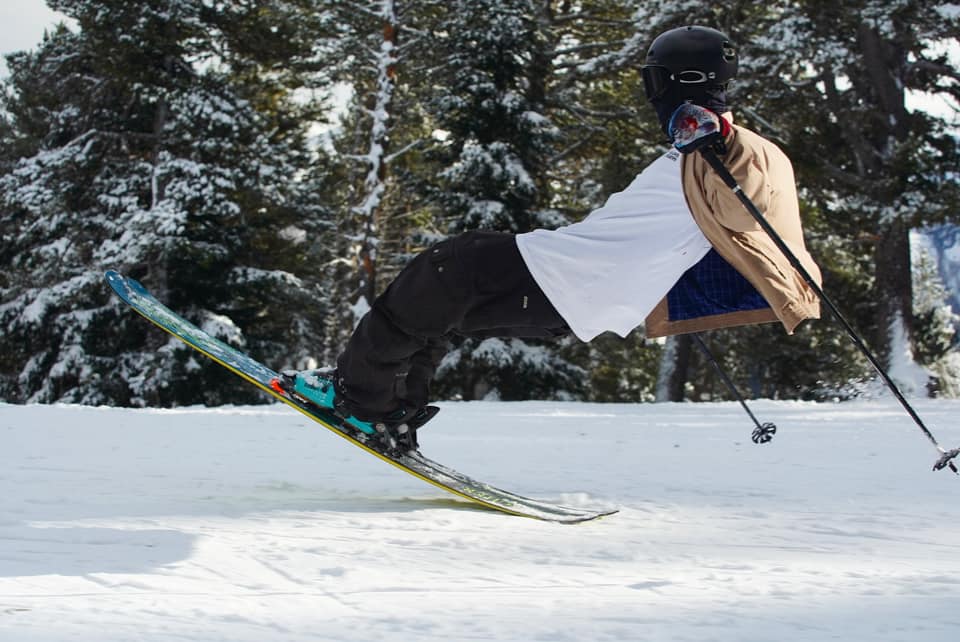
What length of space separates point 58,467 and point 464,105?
14407mm

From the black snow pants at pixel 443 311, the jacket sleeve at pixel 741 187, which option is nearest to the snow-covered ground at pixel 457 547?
the black snow pants at pixel 443 311

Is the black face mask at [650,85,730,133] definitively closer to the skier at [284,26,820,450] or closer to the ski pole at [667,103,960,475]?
the skier at [284,26,820,450]

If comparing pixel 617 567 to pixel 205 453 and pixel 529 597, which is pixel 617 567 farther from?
pixel 205 453

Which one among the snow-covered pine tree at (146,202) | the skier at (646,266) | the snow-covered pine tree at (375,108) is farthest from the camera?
the snow-covered pine tree at (375,108)

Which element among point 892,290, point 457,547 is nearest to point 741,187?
point 457,547

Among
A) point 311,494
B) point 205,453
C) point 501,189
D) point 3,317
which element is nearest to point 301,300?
point 501,189

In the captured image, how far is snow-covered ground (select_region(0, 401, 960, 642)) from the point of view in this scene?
1674 millimetres

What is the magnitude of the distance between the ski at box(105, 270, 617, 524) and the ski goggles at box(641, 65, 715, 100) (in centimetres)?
134

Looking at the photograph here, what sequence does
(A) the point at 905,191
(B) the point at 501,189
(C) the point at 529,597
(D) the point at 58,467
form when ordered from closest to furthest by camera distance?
(C) the point at 529,597
(D) the point at 58,467
(A) the point at 905,191
(B) the point at 501,189

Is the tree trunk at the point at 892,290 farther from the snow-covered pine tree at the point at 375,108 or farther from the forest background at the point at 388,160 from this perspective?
the snow-covered pine tree at the point at 375,108

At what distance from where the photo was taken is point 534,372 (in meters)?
17.0

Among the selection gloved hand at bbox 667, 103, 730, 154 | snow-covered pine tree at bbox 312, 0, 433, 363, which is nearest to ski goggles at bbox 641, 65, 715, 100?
gloved hand at bbox 667, 103, 730, 154

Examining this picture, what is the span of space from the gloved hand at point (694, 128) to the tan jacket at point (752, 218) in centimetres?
8

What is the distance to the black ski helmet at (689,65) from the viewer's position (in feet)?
9.04
